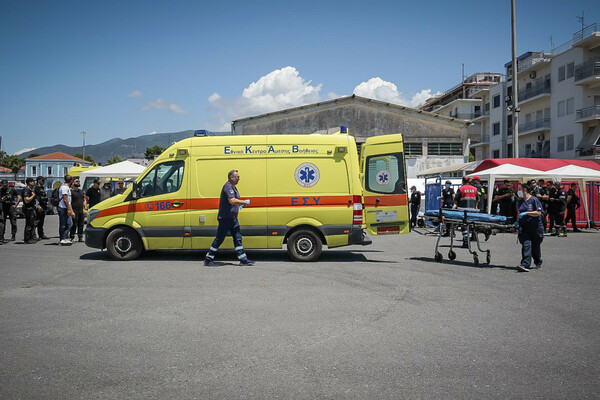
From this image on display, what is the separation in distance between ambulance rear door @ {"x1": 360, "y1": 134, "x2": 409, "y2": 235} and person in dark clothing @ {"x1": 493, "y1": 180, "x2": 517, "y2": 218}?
31.4ft

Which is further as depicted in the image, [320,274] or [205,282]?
[320,274]

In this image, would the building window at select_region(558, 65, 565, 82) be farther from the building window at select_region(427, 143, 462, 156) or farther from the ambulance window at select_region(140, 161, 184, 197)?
the ambulance window at select_region(140, 161, 184, 197)

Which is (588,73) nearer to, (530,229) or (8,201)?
(530,229)

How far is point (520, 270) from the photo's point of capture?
9.00 metres

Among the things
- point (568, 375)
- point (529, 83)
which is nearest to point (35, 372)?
point (568, 375)

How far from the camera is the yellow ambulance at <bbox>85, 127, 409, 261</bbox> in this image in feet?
32.7

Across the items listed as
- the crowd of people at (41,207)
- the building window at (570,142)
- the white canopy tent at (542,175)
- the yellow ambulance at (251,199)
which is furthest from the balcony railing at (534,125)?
the crowd of people at (41,207)

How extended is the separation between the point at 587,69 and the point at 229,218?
45312mm

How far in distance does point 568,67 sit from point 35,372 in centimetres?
5327

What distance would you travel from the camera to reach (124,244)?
402 inches

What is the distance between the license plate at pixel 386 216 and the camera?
10.4 meters

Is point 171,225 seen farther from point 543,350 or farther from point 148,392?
point 543,350

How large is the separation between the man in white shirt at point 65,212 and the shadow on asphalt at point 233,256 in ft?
8.30

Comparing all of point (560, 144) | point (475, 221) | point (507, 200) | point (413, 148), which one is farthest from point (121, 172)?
point (560, 144)
